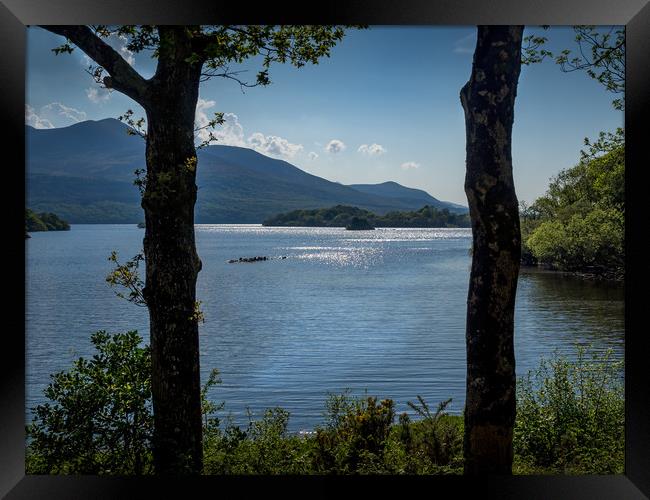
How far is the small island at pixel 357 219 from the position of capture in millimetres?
110688

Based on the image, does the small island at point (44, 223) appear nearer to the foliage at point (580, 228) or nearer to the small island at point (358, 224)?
the small island at point (358, 224)

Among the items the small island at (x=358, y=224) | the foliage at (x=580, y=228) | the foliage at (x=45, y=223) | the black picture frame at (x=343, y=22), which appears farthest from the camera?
the small island at (x=358, y=224)

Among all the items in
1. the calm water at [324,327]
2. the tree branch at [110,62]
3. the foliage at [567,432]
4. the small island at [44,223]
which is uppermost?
the tree branch at [110,62]

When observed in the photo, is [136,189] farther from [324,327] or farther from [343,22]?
[343,22]

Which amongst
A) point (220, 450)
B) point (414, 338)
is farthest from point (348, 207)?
point (220, 450)

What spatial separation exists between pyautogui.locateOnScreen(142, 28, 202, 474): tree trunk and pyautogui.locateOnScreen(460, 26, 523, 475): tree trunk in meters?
1.81

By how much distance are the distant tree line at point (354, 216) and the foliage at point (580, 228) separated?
199ft

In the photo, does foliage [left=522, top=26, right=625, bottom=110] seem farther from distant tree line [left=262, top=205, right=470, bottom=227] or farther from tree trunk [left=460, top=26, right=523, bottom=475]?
distant tree line [left=262, top=205, right=470, bottom=227]

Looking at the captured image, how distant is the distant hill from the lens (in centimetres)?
11262

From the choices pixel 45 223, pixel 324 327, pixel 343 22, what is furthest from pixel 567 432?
pixel 45 223

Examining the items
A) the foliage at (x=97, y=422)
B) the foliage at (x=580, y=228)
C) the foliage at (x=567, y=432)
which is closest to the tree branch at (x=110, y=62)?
the foliage at (x=97, y=422)

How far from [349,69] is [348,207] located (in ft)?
69.0

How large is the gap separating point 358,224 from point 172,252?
109 metres

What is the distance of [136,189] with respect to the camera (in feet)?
343
